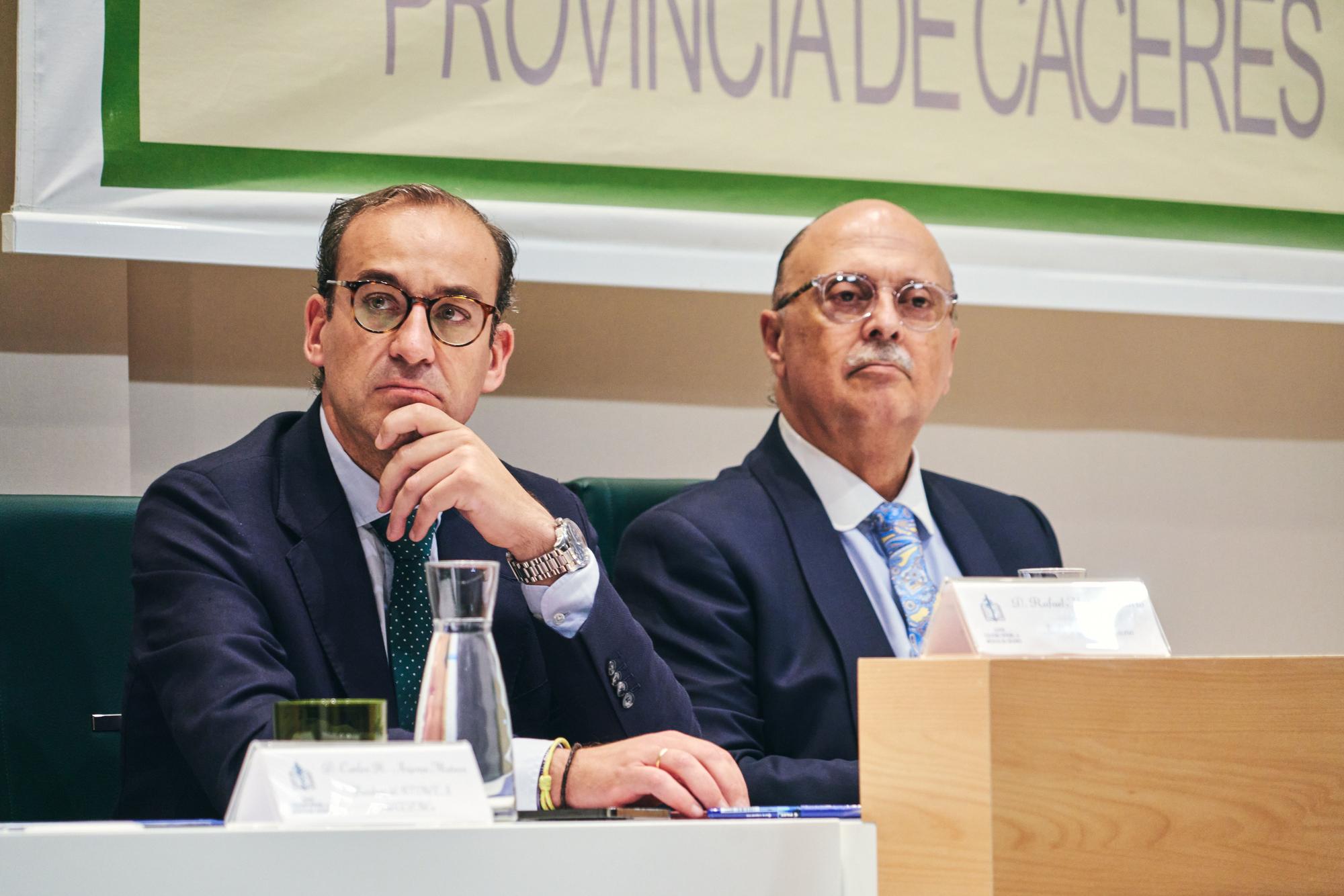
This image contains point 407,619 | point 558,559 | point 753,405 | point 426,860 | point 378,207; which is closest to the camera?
point 426,860

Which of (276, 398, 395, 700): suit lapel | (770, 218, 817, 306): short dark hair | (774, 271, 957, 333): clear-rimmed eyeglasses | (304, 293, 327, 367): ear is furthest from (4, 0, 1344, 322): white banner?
(276, 398, 395, 700): suit lapel

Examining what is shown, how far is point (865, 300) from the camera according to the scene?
81.7 inches

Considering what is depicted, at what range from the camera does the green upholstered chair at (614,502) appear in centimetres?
204

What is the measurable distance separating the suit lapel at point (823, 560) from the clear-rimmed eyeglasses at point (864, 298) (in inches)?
8.1

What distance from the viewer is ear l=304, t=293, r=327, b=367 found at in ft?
5.80

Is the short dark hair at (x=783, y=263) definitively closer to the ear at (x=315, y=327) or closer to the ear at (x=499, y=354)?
the ear at (x=499, y=354)

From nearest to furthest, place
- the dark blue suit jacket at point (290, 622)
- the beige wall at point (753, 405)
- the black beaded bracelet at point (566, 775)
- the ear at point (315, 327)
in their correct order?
the black beaded bracelet at point (566, 775) < the dark blue suit jacket at point (290, 622) < the ear at point (315, 327) < the beige wall at point (753, 405)

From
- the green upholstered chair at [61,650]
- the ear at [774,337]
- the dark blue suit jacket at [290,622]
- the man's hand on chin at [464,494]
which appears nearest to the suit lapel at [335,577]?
the dark blue suit jacket at [290,622]

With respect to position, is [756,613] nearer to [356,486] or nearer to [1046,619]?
[356,486]

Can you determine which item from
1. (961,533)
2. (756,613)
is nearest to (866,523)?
(961,533)

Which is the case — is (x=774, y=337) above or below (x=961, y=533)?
above

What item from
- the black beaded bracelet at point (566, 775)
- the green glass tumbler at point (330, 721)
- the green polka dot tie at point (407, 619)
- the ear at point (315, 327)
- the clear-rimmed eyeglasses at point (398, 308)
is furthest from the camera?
the ear at point (315, 327)

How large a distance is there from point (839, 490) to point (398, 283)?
73cm

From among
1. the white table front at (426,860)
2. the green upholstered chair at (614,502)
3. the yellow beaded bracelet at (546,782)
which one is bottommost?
the yellow beaded bracelet at (546,782)
